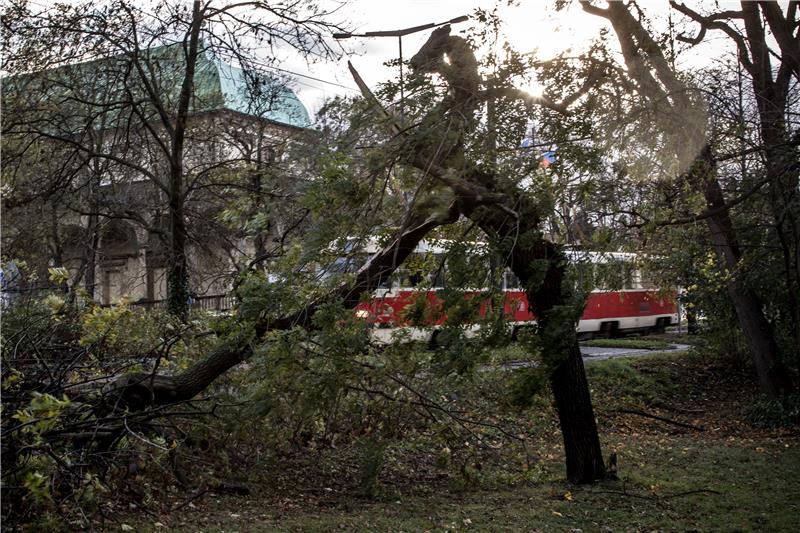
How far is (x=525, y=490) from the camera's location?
948 cm

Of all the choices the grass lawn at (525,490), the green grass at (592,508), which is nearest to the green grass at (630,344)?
the grass lawn at (525,490)

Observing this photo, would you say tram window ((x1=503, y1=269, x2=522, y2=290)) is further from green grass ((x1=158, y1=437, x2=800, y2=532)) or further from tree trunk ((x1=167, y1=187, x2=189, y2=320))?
tree trunk ((x1=167, y1=187, x2=189, y2=320))

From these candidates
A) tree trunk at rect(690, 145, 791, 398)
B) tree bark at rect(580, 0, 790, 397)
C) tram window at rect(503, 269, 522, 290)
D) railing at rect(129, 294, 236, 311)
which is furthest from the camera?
railing at rect(129, 294, 236, 311)

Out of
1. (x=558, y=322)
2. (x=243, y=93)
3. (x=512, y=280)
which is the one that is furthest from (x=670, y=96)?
(x=243, y=93)

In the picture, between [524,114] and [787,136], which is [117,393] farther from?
[787,136]

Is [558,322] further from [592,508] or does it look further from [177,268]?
[177,268]

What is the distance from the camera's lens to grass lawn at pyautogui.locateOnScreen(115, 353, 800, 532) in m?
7.48

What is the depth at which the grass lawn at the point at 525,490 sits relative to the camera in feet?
24.6

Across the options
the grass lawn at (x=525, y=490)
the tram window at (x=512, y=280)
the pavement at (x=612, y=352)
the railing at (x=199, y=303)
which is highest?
the tram window at (x=512, y=280)

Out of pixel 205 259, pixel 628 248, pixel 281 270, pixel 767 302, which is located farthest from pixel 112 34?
pixel 767 302

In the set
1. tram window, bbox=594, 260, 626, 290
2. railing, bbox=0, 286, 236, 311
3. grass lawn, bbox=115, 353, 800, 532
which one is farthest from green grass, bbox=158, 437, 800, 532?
railing, bbox=0, 286, 236, 311

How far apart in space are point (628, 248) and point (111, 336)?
22.9 feet

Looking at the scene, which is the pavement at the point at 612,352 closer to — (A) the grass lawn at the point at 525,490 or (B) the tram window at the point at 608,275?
(A) the grass lawn at the point at 525,490

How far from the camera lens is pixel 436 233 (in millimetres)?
9422
